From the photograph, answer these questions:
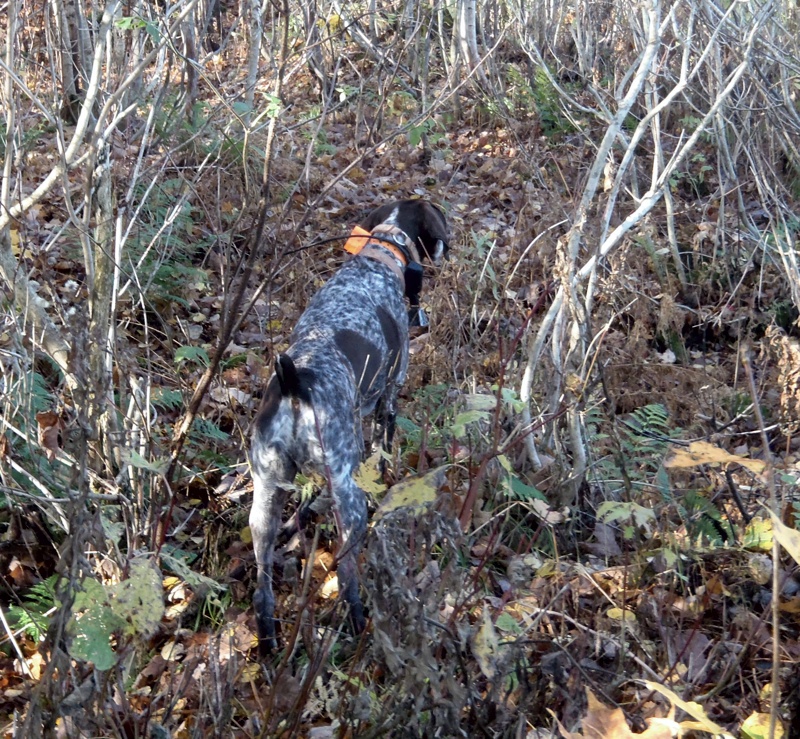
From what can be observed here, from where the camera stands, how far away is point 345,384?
3855 mm

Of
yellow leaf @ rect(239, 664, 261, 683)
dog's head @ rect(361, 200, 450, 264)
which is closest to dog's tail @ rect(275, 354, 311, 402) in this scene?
yellow leaf @ rect(239, 664, 261, 683)

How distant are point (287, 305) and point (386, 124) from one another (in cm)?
413

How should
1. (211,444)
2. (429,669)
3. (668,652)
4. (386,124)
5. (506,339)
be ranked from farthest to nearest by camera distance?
(386,124) → (506,339) → (211,444) → (668,652) → (429,669)

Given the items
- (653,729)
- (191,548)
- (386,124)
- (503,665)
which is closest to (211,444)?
(191,548)

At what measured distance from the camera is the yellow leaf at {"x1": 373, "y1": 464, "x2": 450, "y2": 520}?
2105mm

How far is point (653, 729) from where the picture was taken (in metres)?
1.84

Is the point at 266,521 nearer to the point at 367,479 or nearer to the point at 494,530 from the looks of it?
the point at 494,530

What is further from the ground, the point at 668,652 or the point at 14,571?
the point at 668,652

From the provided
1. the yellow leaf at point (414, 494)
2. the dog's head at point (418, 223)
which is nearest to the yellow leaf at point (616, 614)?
the yellow leaf at point (414, 494)

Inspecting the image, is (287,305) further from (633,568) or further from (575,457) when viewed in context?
(633,568)

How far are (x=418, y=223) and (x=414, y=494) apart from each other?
3.28 meters

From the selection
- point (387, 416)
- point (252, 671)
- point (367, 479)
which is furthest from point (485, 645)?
point (387, 416)

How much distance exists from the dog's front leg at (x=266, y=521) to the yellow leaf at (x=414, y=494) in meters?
1.36

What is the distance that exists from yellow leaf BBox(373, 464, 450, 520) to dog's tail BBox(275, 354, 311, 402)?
1.25 metres
